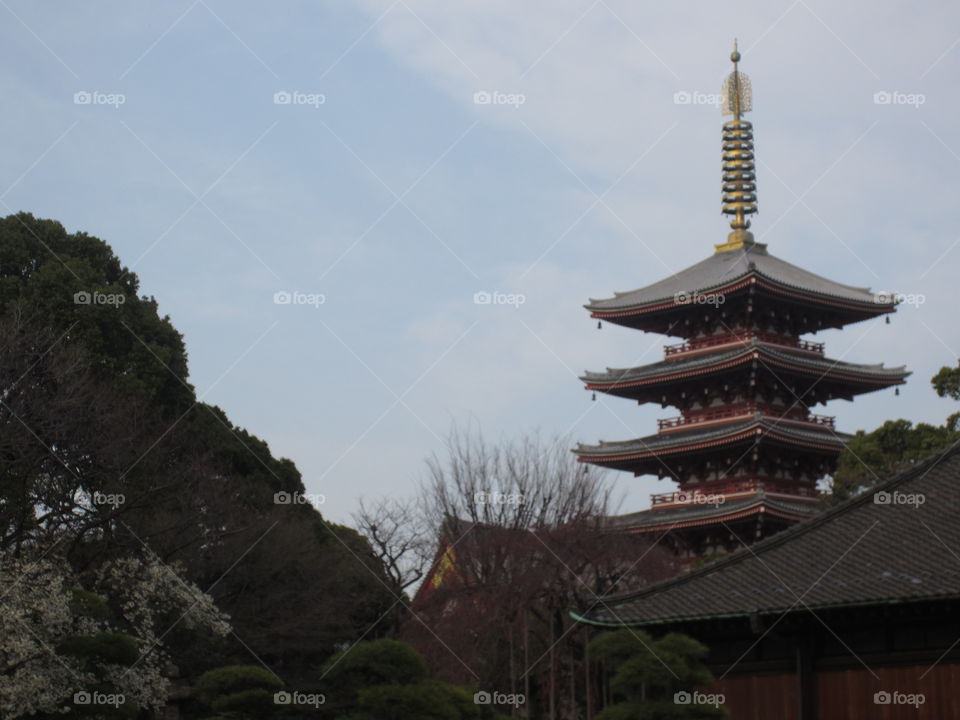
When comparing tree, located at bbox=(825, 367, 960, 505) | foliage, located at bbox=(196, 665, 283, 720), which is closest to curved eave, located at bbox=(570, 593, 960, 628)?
foliage, located at bbox=(196, 665, 283, 720)

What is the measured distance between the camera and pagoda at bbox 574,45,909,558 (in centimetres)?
4547

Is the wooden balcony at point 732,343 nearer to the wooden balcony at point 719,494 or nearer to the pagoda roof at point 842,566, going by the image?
the wooden balcony at point 719,494

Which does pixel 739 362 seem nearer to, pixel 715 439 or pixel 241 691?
pixel 715 439

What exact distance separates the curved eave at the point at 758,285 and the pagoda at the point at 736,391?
5cm

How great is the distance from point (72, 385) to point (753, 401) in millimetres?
23012

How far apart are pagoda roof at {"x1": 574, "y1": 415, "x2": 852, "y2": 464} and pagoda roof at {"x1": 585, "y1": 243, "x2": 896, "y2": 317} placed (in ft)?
14.6

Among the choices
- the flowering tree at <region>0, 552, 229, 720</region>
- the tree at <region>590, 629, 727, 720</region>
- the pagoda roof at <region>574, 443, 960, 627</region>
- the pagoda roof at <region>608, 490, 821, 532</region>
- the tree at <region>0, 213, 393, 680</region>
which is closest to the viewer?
the tree at <region>590, 629, 727, 720</region>

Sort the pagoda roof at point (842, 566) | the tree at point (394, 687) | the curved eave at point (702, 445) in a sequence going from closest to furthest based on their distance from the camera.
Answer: the pagoda roof at point (842, 566), the tree at point (394, 687), the curved eave at point (702, 445)

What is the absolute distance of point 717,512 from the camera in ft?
147

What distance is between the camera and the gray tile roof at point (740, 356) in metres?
45.8

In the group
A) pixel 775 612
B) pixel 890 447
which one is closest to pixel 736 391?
pixel 890 447

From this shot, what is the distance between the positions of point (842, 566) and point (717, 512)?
23.4 meters

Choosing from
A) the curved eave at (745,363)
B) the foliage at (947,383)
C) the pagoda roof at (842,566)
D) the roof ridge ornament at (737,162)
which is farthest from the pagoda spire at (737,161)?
the pagoda roof at (842,566)

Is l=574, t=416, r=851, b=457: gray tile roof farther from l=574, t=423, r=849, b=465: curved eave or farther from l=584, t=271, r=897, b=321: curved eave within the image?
l=584, t=271, r=897, b=321: curved eave
